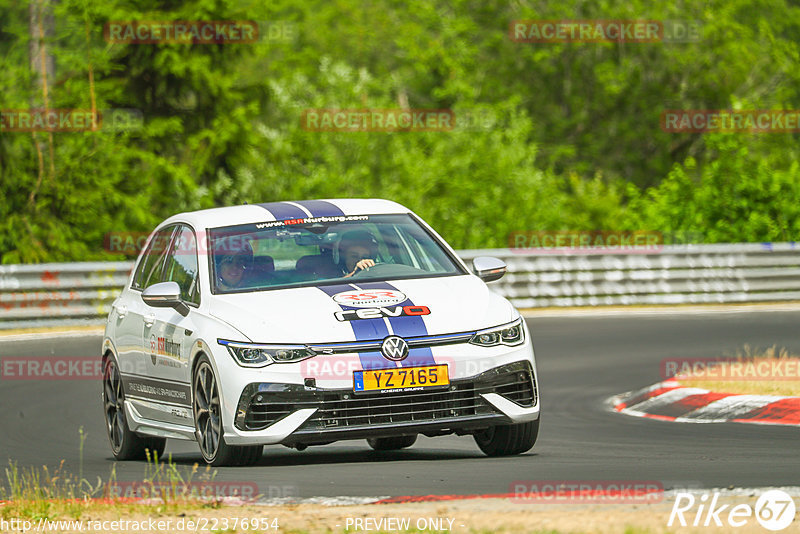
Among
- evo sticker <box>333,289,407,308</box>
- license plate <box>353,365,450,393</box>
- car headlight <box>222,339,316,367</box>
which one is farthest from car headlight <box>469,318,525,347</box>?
car headlight <box>222,339,316,367</box>

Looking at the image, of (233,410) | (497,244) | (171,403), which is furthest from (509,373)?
(497,244)

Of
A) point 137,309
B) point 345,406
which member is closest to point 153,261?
point 137,309

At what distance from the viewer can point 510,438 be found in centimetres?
937

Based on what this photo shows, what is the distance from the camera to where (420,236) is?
33.2ft

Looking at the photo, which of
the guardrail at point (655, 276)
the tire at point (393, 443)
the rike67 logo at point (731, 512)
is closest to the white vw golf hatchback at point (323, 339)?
the tire at point (393, 443)

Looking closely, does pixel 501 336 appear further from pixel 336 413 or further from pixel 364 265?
pixel 364 265

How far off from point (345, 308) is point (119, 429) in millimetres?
2821

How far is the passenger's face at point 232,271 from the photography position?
31.2ft

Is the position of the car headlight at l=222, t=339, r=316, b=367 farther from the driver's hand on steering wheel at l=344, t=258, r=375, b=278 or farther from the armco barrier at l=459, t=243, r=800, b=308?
the armco barrier at l=459, t=243, r=800, b=308

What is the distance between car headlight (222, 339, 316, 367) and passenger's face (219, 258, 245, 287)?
0.88 m

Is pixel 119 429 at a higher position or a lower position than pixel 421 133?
lower

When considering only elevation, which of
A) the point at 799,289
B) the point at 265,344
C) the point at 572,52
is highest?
the point at 572,52

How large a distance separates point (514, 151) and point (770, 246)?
42.3ft

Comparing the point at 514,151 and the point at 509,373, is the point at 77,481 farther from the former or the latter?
the point at 514,151
